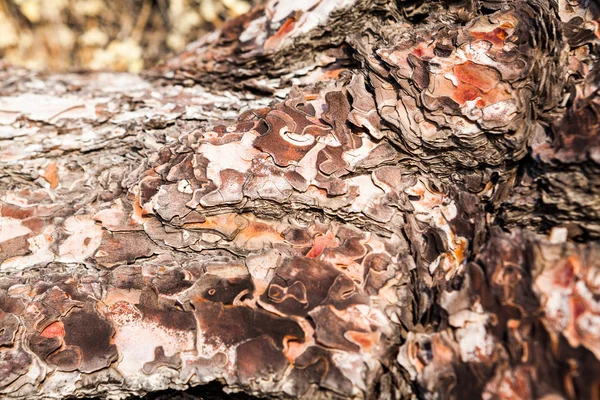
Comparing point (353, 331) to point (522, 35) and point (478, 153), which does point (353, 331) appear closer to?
point (478, 153)

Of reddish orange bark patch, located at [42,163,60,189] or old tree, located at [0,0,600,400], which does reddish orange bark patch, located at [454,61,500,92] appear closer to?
old tree, located at [0,0,600,400]

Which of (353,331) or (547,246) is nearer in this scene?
(547,246)

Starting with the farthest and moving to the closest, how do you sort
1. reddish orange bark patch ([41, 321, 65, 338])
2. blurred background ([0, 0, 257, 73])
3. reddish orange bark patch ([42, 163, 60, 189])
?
blurred background ([0, 0, 257, 73]) → reddish orange bark patch ([42, 163, 60, 189]) → reddish orange bark patch ([41, 321, 65, 338])

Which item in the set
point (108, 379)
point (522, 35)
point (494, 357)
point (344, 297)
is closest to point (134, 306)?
point (108, 379)

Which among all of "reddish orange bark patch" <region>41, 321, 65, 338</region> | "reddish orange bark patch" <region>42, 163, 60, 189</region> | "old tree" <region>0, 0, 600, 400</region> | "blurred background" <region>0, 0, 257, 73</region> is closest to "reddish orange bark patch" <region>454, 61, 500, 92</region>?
"old tree" <region>0, 0, 600, 400</region>

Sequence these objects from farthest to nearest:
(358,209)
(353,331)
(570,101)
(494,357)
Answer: (358,209) < (570,101) < (353,331) < (494,357)

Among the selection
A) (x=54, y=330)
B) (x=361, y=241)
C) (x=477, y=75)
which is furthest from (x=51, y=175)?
(x=477, y=75)

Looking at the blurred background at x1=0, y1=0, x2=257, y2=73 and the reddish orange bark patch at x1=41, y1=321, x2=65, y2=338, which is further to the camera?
the blurred background at x1=0, y1=0, x2=257, y2=73
